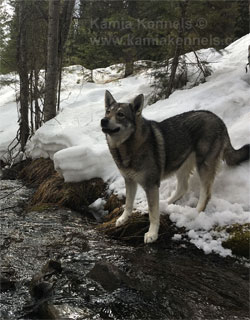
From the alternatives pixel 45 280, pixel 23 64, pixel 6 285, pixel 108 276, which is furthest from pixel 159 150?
pixel 23 64

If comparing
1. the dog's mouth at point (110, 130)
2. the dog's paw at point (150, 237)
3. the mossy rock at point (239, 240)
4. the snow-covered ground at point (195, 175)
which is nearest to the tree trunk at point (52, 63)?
the snow-covered ground at point (195, 175)

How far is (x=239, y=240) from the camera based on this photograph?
3932mm

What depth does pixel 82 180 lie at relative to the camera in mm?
6344

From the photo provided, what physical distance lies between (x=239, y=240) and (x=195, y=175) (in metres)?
1.61

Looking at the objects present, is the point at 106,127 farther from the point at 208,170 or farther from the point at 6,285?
the point at 6,285

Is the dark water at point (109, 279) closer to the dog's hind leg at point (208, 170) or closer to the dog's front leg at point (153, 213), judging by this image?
the dog's front leg at point (153, 213)

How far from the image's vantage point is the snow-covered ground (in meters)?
4.37

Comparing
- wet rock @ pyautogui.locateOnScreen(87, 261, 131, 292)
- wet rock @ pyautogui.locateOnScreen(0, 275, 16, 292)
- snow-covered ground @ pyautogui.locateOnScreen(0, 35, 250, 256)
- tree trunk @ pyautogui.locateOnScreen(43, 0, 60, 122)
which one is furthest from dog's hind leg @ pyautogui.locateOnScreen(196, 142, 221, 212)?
tree trunk @ pyautogui.locateOnScreen(43, 0, 60, 122)

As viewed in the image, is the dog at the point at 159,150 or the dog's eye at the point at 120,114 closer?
the dog's eye at the point at 120,114

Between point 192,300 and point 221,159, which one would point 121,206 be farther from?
point 192,300

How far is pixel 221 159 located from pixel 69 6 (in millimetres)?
8324

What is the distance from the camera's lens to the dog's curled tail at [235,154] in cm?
485

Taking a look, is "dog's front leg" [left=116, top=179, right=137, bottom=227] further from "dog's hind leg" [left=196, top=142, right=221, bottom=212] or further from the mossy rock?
the mossy rock

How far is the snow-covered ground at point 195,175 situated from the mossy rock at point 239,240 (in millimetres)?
85
